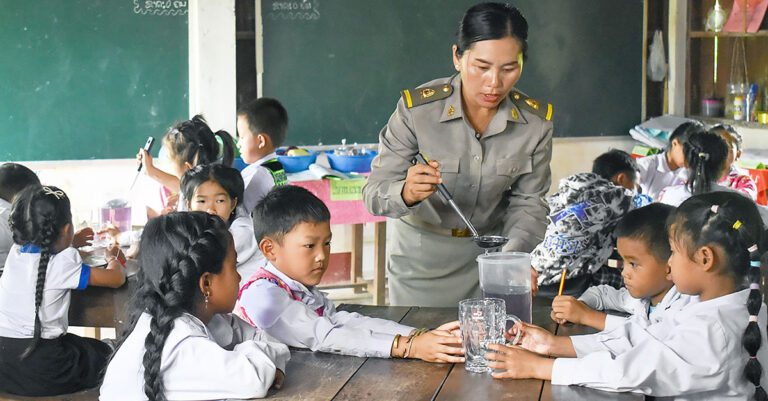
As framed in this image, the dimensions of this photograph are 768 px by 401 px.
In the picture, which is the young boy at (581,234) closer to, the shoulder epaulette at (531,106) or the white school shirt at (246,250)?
the shoulder epaulette at (531,106)

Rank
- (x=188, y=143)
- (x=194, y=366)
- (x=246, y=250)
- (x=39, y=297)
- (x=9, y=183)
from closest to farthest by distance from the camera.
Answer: (x=194, y=366)
(x=39, y=297)
(x=246, y=250)
(x=9, y=183)
(x=188, y=143)

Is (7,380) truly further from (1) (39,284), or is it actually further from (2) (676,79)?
(2) (676,79)

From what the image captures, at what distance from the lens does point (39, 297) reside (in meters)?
2.73

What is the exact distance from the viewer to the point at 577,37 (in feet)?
19.4

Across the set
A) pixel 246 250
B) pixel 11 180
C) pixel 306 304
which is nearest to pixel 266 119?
pixel 246 250

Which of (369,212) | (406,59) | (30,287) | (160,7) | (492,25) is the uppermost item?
(160,7)

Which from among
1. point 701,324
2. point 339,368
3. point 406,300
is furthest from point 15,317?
point 701,324

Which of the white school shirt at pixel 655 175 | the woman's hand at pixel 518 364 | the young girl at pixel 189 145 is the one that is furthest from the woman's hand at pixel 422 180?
the white school shirt at pixel 655 175

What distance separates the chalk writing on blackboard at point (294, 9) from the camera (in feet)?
17.3

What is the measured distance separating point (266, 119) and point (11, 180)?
110cm

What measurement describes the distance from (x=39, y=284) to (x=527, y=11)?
4020 mm

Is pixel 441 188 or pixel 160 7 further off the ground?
pixel 160 7

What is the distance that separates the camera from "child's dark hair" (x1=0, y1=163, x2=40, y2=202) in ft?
11.1

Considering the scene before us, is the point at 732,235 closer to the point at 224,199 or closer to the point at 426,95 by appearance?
the point at 426,95
